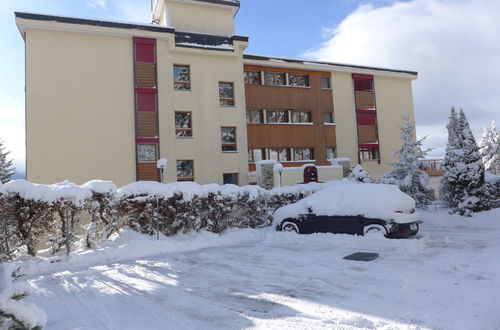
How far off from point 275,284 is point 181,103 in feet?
57.0

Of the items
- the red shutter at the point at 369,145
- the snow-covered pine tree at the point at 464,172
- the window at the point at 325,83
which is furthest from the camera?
the red shutter at the point at 369,145

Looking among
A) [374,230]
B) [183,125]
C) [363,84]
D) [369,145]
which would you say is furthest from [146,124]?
[363,84]

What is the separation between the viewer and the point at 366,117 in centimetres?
2909

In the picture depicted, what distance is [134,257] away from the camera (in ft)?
32.2

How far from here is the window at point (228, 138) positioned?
23.4 m

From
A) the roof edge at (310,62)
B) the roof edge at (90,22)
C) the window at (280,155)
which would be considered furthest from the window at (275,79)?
the roof edge at (90,22)

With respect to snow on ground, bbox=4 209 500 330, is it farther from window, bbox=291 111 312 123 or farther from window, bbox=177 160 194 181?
window, bbox=291 111 312 123

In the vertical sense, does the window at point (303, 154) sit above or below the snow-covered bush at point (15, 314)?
above

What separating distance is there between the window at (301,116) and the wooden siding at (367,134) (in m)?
4.48

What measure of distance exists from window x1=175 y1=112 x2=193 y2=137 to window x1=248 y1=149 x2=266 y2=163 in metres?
4.52

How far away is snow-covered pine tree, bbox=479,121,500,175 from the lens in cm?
4297

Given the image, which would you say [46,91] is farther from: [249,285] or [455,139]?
[455,139]

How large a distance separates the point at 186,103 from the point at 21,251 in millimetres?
14441

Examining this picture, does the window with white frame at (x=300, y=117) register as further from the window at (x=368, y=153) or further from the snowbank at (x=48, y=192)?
the snowbank at (x=48, y=192)
